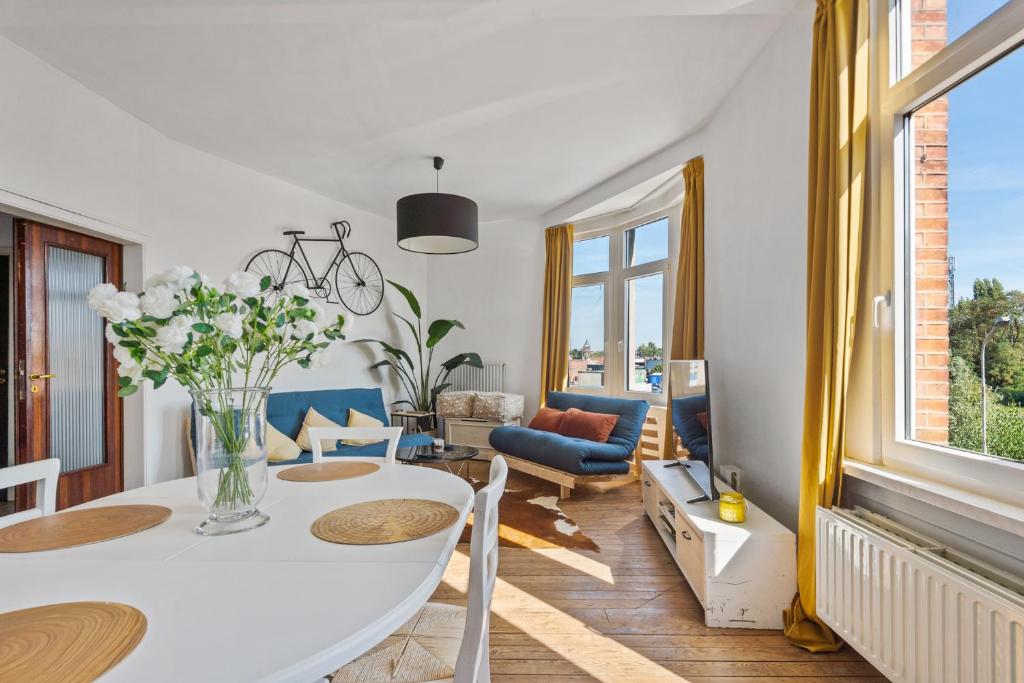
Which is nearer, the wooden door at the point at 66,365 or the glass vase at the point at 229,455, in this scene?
the glass vase at the point at 229,455

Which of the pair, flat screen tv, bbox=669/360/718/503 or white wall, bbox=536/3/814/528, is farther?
flat screen tv, bbox=669/360/718/503

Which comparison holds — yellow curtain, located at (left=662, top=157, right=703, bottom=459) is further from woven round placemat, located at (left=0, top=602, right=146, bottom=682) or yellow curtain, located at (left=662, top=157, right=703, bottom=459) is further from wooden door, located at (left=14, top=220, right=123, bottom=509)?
A: wooden door, located at (left=14, top=220, right=123, bottom=509)

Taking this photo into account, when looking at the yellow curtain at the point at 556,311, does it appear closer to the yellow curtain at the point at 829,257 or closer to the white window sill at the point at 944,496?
the yellow curtain at the point at 829,257

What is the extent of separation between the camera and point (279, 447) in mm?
3506

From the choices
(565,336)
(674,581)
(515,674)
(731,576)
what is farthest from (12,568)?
(565,336)


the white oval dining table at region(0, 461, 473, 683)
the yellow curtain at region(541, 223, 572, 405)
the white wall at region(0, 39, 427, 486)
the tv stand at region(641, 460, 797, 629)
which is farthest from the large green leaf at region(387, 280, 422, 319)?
the white oval dining table at region(0, 461, 473, 683)

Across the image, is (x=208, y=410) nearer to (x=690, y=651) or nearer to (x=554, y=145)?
(x=690, y=651)

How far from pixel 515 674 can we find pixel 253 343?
1444 mm

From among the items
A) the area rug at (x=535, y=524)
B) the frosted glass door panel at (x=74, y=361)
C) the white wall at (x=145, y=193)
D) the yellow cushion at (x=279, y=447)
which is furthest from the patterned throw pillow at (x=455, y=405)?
the frosted glass door panel at (x=74, y=361)

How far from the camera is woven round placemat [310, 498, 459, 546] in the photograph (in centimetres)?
111

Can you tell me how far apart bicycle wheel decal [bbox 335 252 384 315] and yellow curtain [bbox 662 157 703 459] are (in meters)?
3.15

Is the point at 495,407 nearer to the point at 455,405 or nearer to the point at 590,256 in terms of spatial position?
the point at 455,405

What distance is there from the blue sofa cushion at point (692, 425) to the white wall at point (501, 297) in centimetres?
273

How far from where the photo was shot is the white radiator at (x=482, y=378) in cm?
562
